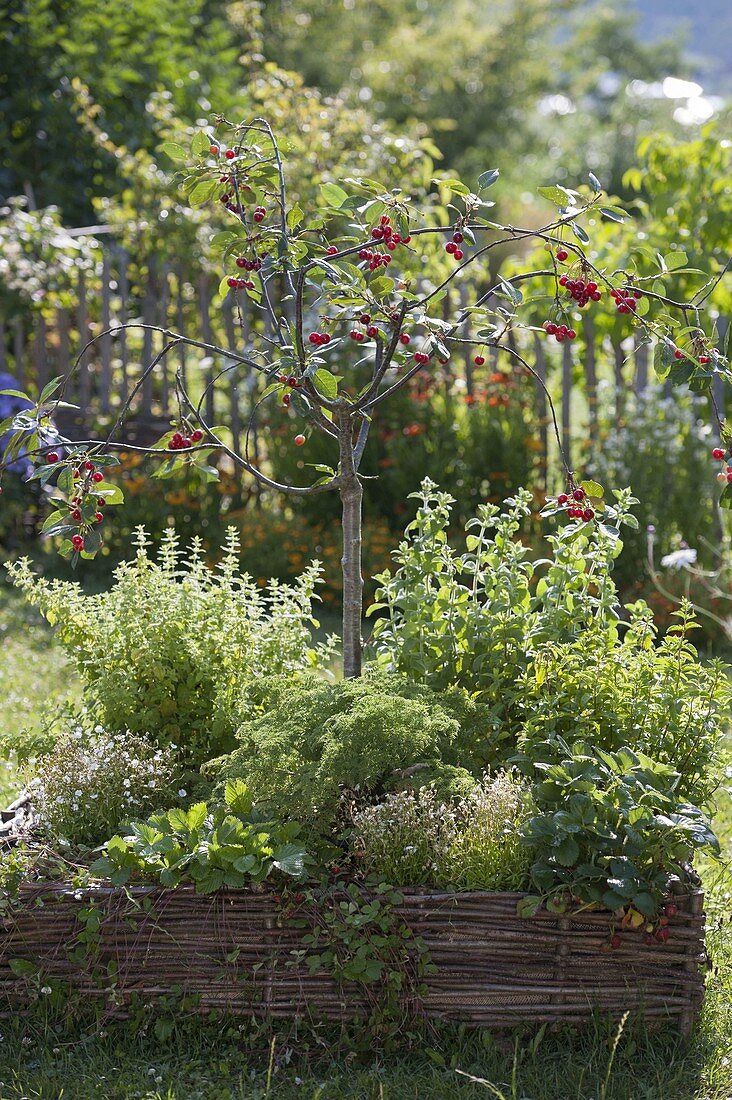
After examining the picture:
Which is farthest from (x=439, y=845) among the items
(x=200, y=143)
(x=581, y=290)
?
(x=200, y=143)

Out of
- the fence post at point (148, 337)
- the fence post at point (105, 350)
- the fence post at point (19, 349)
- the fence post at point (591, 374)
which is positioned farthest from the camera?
the fence post at point (19, 349)

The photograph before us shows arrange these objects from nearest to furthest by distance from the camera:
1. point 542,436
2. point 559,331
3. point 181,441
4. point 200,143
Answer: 1. point 559,331
2. point 200,143
3. point 181,441
4. point 542,436

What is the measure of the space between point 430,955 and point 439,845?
0.73 feet

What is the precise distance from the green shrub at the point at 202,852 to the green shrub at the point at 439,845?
0.17m

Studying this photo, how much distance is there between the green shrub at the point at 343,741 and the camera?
2408 millimetres

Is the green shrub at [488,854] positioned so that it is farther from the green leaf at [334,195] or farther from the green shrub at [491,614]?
the green leaf at [334,195]

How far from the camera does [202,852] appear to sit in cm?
233

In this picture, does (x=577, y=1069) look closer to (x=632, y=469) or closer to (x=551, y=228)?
(x=551, y=228)

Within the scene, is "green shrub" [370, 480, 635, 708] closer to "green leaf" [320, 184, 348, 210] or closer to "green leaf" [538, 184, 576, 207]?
"green leaf" [538, 184, 576, 207]

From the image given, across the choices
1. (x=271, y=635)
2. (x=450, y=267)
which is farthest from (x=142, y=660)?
(x=450, y=267)

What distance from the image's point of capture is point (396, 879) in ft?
7.82

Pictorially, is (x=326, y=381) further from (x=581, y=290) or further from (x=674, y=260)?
(x=674, y=260)

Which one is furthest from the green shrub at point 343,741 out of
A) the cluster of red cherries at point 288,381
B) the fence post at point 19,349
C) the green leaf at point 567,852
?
the fence post at point 19,349

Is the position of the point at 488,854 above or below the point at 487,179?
below
